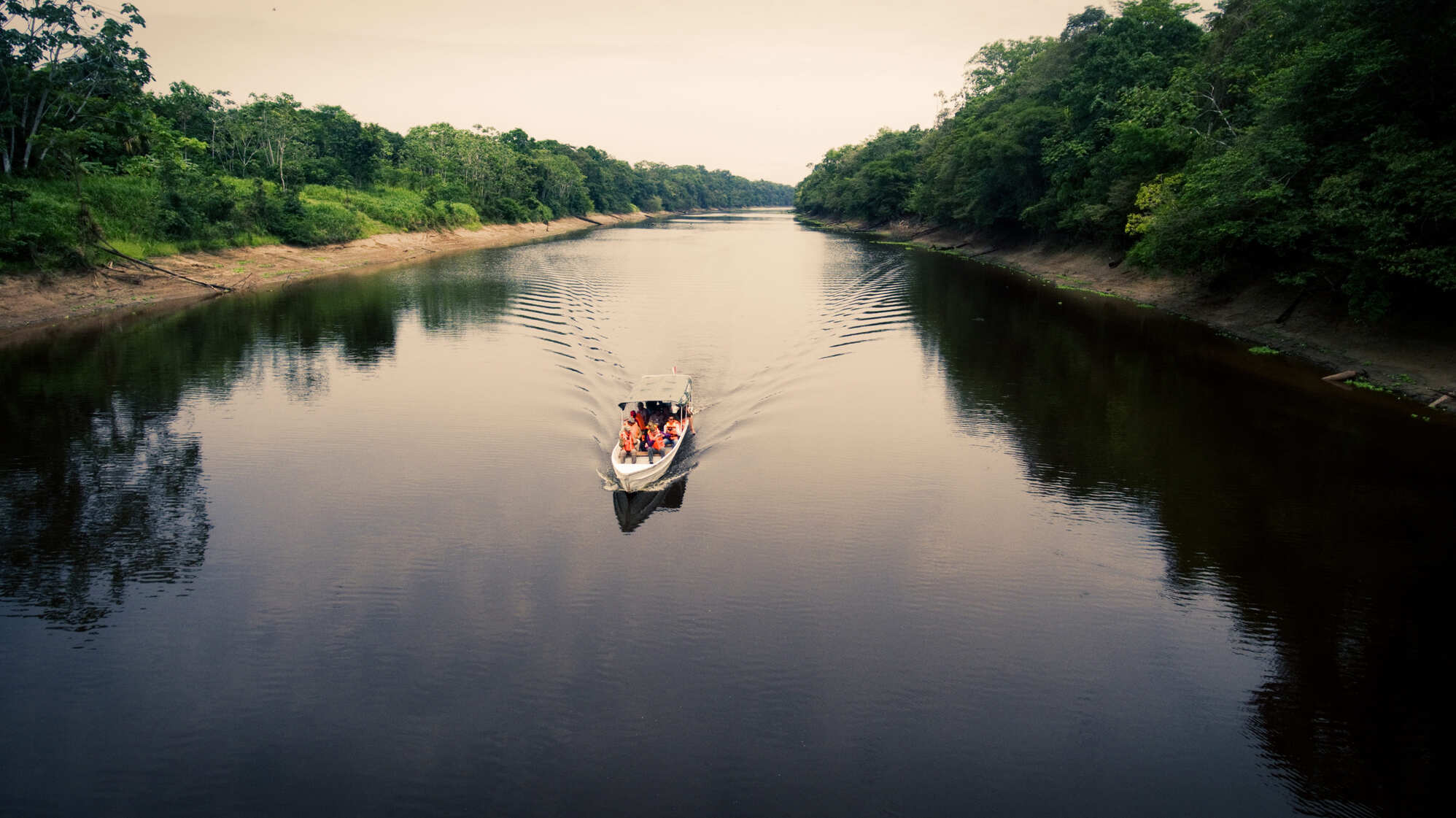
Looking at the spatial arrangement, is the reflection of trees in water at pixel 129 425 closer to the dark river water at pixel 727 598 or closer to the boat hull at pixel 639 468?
the dark river water at pixel 727 598

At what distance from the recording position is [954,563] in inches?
544

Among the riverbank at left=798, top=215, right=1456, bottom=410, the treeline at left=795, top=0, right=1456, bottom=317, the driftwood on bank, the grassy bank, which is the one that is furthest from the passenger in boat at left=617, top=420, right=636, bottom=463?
the driftwood on bank

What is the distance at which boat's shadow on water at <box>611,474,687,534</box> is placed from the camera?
51.2 feet

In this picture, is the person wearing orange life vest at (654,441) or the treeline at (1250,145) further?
the treeline at (1250,145)

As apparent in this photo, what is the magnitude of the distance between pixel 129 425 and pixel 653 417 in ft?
47.0

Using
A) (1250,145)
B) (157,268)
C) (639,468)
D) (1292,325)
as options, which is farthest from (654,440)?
(157,268)

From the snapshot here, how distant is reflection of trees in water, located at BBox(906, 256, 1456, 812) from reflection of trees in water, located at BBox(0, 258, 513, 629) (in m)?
17.8

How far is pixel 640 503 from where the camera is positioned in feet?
53.7

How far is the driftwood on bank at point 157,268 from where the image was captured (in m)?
38.4

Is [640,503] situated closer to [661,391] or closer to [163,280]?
[661,391]

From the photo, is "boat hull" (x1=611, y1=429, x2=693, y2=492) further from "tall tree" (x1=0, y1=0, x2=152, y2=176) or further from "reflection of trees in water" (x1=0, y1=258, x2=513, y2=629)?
"tall tree" (x1=0, y1=0, x2=152, y2=176)

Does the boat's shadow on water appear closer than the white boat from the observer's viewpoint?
Yes

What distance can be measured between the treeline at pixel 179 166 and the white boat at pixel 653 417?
104 feet

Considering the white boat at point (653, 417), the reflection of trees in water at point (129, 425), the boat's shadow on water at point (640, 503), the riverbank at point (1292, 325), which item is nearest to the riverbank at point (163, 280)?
the reflection of trees in water at point (129, 425)
